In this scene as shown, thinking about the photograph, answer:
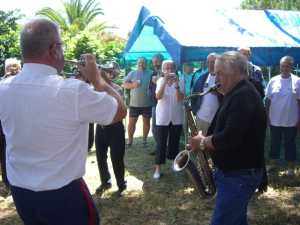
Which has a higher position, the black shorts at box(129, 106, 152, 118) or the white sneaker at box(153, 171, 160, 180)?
the black shorts at box(129, 106, 152, 118)

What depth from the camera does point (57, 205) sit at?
6.39 ft

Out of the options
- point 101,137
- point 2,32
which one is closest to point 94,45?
point 2,32

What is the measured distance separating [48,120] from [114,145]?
10.5ft

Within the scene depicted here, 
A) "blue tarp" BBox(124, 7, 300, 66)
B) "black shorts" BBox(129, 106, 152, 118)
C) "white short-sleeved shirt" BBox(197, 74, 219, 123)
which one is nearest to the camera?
"white short-sleeved shirt" BBox(197, 74, 219, 123)

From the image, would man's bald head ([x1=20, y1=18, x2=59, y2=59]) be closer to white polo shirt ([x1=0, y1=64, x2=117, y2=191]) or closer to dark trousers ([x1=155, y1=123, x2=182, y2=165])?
white polo shirt ([x1=0, y1=64, x2=117, y2=191])

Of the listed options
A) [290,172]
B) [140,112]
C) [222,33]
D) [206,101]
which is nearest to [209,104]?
[206,101]

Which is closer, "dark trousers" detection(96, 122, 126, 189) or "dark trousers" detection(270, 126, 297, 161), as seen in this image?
"dark trousers" detection(96, 122, 126, 189)

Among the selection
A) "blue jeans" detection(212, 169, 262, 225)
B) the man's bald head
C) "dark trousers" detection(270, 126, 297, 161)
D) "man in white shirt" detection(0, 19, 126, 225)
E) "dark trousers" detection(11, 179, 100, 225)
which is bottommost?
"dark trousers" detection(270, 126, 297, 161)

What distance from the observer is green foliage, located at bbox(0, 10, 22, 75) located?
10664 millimetres

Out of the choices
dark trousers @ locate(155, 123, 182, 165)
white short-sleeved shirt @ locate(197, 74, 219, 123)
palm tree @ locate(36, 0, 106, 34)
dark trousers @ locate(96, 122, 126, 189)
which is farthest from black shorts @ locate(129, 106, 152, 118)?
Answer: palm tree @ locate(36, 0, 106, 34)

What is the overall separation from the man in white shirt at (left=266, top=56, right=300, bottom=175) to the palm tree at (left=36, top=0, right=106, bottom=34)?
76.5 feet

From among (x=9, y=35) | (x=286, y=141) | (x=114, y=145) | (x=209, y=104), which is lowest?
(x=286, y=141)

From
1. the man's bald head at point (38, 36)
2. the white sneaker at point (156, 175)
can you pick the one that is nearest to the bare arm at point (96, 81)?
the man's bald head at point (38, 36)

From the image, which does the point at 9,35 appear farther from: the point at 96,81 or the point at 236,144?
the point at 96,81
